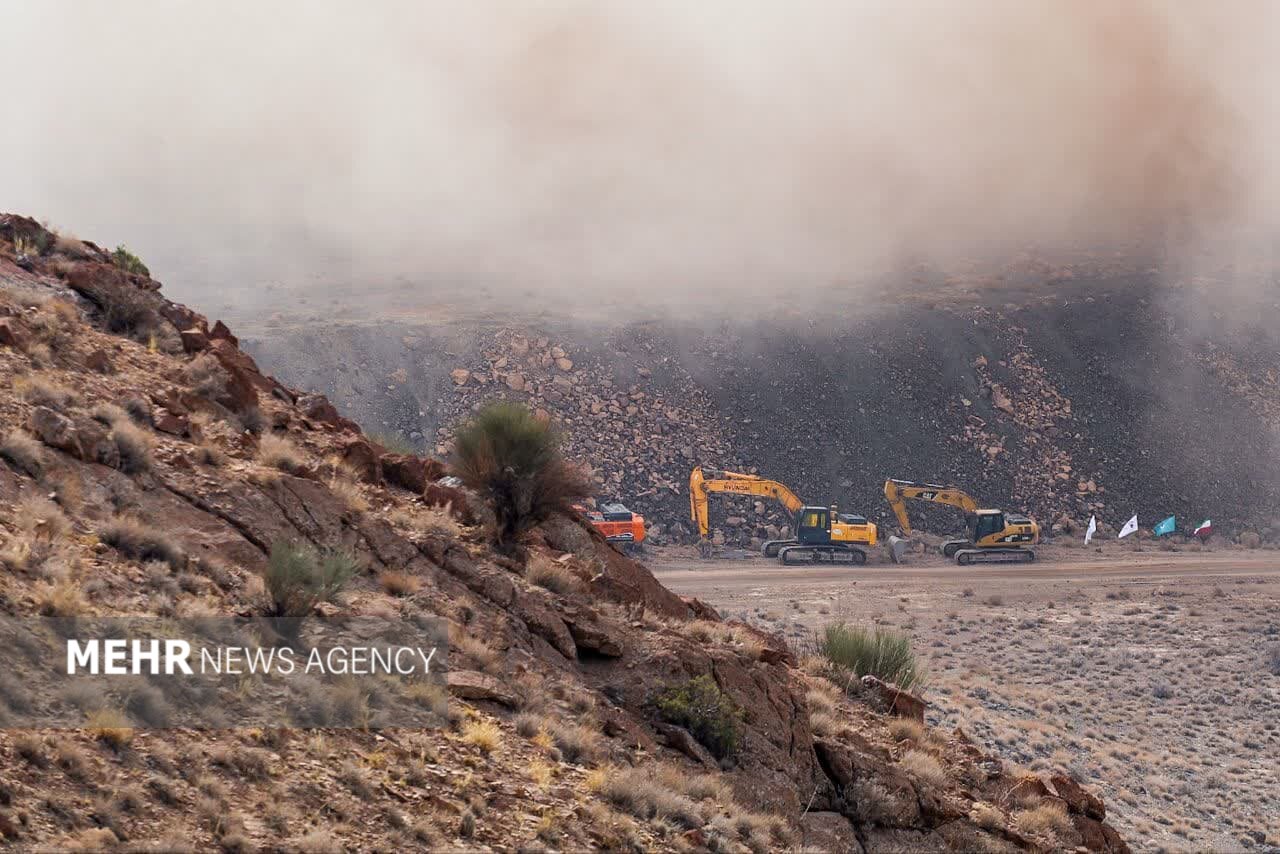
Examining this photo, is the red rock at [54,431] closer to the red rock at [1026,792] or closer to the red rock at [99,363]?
the red rock at [99,363]

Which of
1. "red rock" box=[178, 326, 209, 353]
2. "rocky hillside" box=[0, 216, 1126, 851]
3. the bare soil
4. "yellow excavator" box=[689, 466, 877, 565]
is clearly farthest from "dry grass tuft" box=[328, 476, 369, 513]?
"yellow excavator" box=[689, 466, 877, 565]

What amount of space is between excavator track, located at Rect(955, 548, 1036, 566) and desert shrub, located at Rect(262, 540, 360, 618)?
136 ft

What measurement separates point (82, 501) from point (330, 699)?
139 inches

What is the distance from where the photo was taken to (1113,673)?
38.0m

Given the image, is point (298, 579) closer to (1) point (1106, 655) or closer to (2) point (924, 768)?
(2) point (924, 768)

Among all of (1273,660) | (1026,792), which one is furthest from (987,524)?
(1026,792)

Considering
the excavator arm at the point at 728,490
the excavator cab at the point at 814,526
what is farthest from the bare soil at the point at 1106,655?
the excavator arm at the point at 728,490

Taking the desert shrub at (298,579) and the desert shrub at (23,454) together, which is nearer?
the desert shrub at (298,579)

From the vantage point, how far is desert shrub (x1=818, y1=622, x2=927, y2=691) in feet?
66.4

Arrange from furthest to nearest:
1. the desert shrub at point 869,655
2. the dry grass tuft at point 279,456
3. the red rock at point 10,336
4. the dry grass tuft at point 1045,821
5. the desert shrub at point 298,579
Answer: the desert shrub at point 869,655, the dry grass tuft at point 1045,821, the dry grass tuft at point 279,456, the red rock at point 10,336, the desert shrub at point 298,579

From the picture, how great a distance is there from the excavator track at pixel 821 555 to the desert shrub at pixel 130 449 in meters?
38.7

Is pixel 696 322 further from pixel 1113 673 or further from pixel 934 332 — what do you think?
pixel 1113 673

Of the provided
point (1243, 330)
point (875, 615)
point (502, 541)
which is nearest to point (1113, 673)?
point (875, 615)

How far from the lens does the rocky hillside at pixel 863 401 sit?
191 feet
